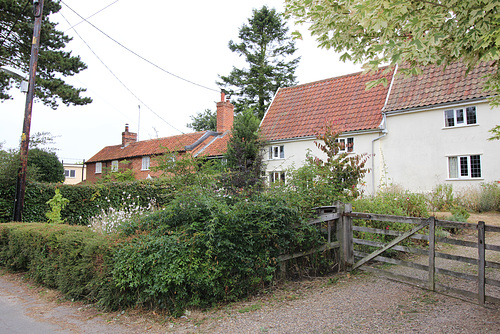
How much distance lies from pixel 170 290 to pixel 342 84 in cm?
2052

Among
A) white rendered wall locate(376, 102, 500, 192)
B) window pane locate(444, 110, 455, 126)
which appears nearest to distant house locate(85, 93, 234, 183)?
white rendered wall locate(376, 102, 500, 192)

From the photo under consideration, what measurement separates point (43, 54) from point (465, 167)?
2187 centimetres

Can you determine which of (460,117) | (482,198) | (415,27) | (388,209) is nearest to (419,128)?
(460,117)

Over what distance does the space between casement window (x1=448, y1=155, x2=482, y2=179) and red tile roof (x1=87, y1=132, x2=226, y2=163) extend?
17.2m

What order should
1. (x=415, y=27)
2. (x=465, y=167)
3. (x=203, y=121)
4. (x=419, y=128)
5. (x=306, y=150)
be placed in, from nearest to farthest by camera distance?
(x=415, y=27), (x=465, y=167), (x=419, y=128), (x=306, y=150), (x=203, y=121)

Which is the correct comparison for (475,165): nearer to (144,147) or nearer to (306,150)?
(306,150)

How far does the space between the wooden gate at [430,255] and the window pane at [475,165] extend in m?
9.62

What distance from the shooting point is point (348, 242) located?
6.96 metres

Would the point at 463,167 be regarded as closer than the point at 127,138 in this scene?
Yes

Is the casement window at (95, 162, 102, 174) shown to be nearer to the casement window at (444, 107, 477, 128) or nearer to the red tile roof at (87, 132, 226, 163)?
the red tile roof at (87, 132, 226, 163)

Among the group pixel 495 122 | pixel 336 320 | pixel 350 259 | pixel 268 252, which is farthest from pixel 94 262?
pixel 495 122

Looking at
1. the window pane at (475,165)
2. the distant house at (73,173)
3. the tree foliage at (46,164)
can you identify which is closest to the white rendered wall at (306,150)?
the window pane at (475,165)

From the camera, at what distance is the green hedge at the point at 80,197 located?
1248 centimetres

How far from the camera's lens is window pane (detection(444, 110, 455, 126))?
1698 centimetres
